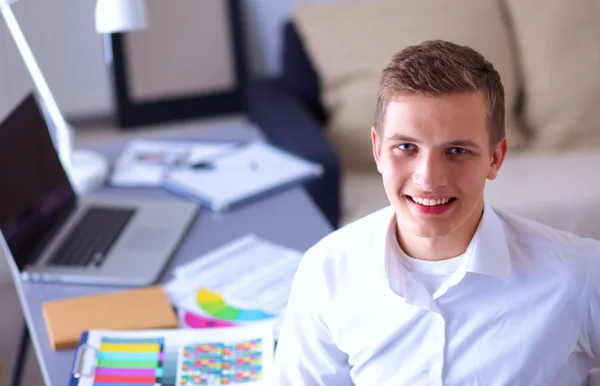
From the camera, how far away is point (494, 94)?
0.99 metres

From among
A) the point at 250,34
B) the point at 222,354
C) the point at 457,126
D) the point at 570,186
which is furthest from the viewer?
the point at 250,34

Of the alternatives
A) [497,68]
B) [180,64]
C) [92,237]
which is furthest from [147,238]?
[497,68]

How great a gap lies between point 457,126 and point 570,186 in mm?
1285

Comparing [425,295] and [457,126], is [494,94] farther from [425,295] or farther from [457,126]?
[425,295]

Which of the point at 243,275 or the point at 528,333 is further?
the point at 243,275

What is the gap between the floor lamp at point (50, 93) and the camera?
1532 millimetres

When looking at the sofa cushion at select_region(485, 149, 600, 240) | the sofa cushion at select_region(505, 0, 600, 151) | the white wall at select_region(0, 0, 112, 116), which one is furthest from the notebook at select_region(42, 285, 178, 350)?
the sofa cushion at select_region(505, 0, 600, 151)

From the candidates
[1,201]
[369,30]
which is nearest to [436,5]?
[369,30]

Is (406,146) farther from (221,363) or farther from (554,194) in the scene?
(554,194)

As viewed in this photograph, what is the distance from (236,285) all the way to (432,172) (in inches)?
21.8

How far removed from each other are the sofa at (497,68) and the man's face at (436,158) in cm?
115

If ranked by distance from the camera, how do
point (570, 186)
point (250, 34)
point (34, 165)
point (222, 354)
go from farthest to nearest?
point (250, 34) < point (570, 186) < point (34, 165) < point (222, 354)

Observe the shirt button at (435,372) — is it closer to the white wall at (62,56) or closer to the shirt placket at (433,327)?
the shirt placket at (433,327)

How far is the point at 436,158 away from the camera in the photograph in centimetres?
96
